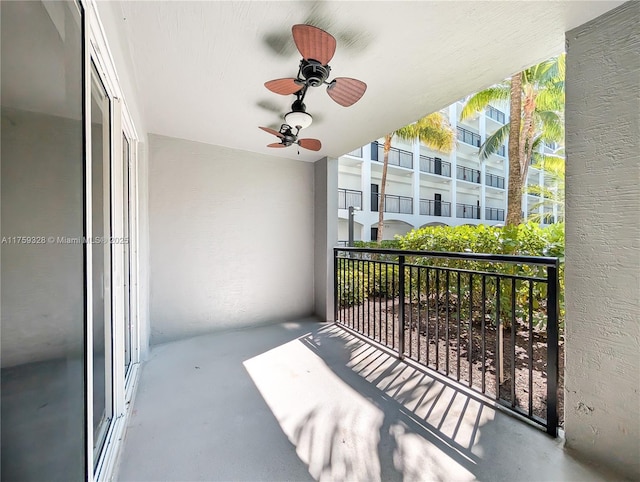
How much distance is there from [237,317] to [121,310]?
5.77ft

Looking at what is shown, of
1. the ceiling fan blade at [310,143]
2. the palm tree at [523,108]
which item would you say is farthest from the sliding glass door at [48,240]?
the palm tree at [523,108]

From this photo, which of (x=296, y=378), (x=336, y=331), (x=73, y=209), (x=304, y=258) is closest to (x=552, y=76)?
(x=304, y=258)

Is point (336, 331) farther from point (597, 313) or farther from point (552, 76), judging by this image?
point (552, 76)

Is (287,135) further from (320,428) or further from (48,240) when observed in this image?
(320,428)

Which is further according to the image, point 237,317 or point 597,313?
point 237,317

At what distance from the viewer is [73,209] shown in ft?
3.21

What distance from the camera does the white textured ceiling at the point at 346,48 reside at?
4.57 feet

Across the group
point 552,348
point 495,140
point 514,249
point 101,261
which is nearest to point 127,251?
point 101,261

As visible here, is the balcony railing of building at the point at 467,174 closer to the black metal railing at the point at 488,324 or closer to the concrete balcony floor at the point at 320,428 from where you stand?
the black metal railing at the point at 488,324

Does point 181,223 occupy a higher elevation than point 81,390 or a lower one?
higher

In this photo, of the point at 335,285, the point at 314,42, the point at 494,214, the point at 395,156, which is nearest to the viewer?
the point at 314,42

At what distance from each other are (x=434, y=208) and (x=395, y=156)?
3.58m

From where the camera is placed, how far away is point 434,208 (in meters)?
13.6

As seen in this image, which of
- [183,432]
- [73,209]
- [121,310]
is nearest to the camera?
[73,209]
